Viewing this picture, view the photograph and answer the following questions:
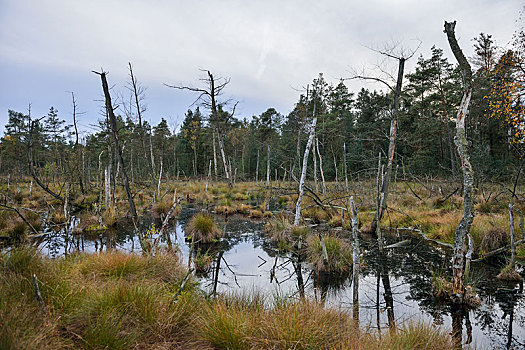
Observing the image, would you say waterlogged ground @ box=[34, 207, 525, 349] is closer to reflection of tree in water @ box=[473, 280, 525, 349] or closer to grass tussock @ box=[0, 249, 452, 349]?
reflection of tree in water @ box=[473, 280, 525, 349]

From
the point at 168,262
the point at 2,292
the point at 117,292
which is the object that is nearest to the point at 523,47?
the point at 168,262

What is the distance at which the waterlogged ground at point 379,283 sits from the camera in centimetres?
441

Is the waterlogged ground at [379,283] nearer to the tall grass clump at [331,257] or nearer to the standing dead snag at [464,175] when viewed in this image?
the tall grass clump at [331,257]

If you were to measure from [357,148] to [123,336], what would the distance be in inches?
1260

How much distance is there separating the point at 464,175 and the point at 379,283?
9.50 ft


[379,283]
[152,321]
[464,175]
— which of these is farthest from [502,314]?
[152,321]

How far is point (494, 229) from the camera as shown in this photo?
24.6ft

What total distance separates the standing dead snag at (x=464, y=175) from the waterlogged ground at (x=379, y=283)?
0.59 meters

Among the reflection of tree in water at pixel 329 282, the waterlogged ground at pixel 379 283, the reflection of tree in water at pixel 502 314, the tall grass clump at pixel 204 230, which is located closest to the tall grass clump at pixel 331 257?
the reflection of tree in water at pixel 329 282

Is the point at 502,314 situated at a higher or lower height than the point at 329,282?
higher

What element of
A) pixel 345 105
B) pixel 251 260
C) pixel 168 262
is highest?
pixel 345 105

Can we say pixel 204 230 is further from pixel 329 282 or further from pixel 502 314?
pixel 502 314

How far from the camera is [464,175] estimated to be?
475 cm

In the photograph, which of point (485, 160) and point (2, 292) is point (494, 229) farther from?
point (485, 160)
